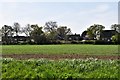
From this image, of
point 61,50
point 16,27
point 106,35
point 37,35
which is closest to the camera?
point 61,50

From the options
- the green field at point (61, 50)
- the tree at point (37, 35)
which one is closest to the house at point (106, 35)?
the tree at point (37, 35)

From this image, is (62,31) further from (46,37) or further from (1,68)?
(1,68)

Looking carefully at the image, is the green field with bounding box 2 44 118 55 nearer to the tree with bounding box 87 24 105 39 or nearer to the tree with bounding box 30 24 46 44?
the tree with bounding box 30 24 46 44

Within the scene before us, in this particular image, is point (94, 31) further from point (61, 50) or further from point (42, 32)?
point (61, 50)

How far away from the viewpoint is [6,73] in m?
12.6

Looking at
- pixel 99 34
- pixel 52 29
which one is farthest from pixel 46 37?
pixel 99 34

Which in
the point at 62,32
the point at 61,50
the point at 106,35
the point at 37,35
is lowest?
the point at 61,50

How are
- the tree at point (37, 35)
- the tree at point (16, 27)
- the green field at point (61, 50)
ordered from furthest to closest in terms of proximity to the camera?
the tree at point (16, 27) → the tree at point (37, 35) → the green field at point (61, 50)

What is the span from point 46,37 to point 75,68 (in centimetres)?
10025

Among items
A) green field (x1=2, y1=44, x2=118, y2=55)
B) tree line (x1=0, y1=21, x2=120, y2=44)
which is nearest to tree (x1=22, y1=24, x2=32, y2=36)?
tree line (x1=0, y1=21, x2=120, y2=44)

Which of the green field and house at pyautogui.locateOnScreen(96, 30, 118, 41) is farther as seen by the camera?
house at pyautogui.locateOnScreen(96, 30, 118, 41)

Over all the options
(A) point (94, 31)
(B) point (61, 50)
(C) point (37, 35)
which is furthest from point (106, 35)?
(B) point (61, 50)

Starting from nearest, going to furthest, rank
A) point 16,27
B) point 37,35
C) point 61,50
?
1. point 61,50
2. point 37,35
3. point 16,27

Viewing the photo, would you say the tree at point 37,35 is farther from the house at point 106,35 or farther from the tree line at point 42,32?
the house at point 106,35
